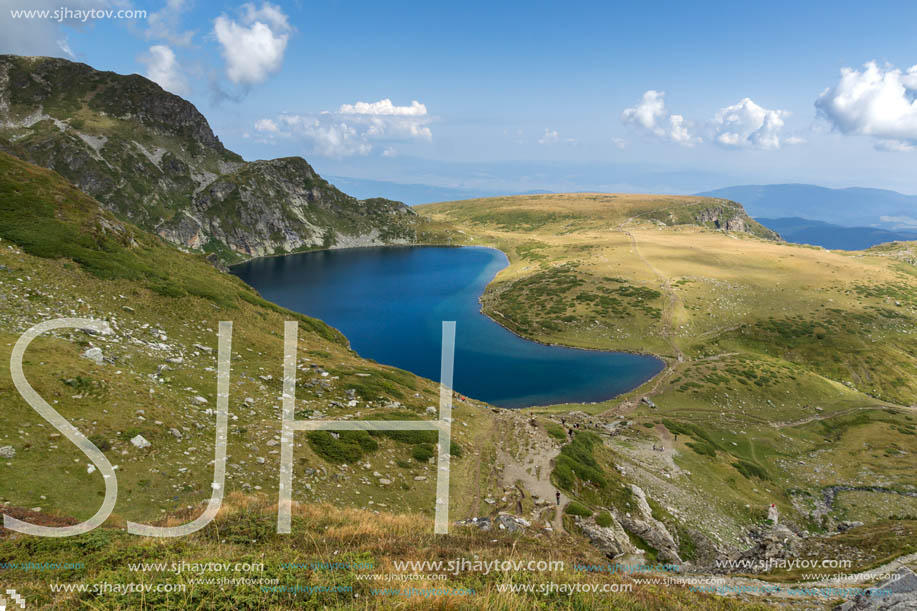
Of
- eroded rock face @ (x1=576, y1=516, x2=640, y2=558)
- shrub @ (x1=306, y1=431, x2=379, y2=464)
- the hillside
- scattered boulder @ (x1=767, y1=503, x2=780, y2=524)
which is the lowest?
scattered boulder @ (x1=767, y1=503, x2=780, y2=524)

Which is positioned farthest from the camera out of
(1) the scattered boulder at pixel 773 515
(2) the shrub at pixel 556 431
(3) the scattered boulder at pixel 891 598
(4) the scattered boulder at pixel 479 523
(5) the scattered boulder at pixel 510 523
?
(2) the shrub at pixel 556 431

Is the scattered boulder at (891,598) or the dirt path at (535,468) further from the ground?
the scattered boulder at (891,598)

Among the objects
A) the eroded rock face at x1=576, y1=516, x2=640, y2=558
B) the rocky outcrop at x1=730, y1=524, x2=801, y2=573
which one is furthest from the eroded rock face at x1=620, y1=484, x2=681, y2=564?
the rocky outcrop at x1=730, y1=524, x2=801, y2=573

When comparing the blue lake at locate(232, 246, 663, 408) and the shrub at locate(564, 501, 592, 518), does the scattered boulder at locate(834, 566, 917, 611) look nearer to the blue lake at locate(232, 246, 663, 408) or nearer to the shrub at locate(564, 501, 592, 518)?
the shrub at locate(564, 501, 592, 518)

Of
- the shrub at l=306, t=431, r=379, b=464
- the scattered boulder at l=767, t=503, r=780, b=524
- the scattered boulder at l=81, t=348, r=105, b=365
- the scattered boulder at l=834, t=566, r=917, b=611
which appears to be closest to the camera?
the scattered boulder at l=834, t=566, r=917, b=611

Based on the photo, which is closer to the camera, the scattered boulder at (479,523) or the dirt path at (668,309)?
the scattered boulder at (479,523)

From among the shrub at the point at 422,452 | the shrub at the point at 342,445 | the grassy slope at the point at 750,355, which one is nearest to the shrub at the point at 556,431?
the grassy slope at the point at 750,355

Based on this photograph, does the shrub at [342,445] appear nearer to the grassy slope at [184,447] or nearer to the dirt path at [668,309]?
the grassy slope at [184,447]
